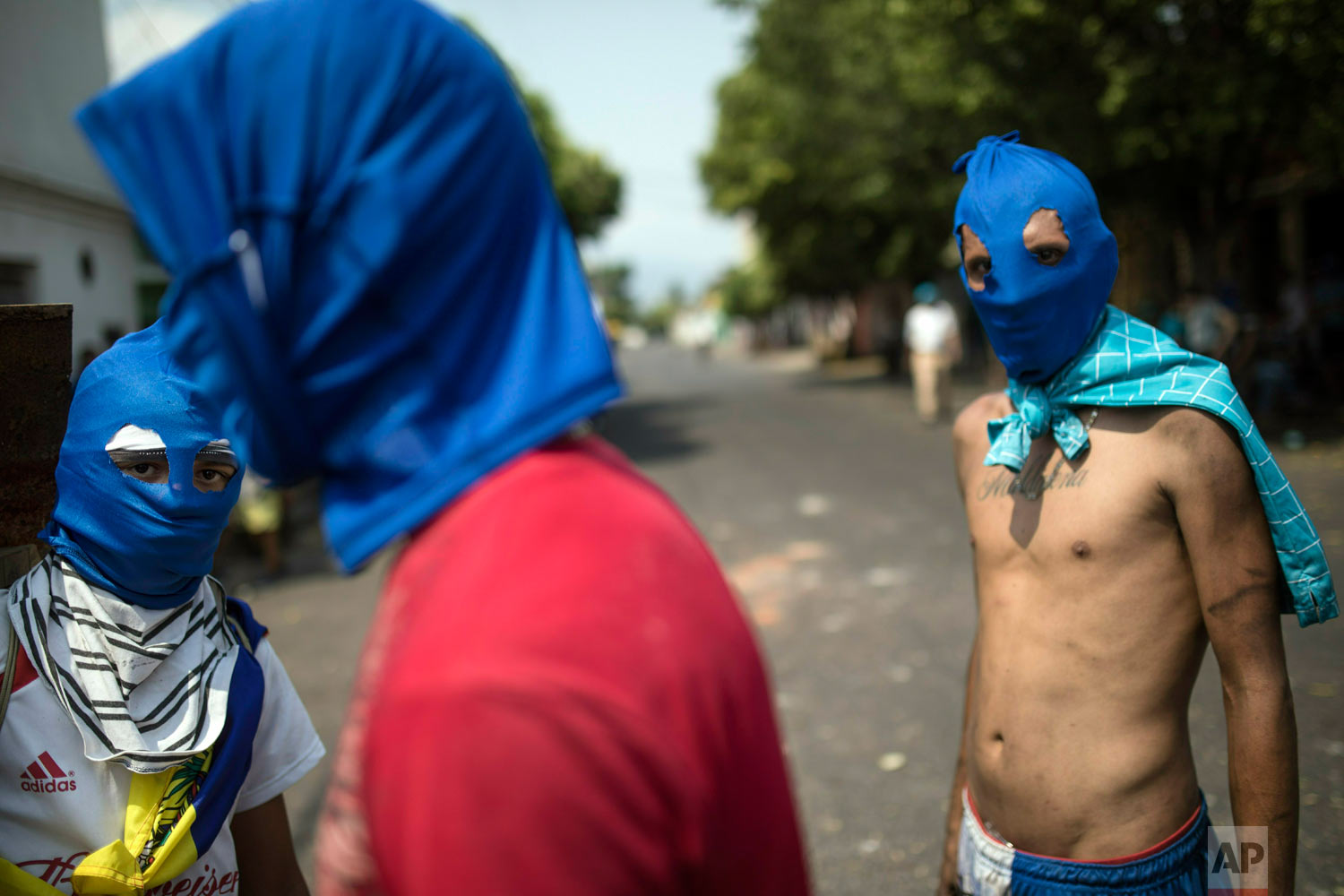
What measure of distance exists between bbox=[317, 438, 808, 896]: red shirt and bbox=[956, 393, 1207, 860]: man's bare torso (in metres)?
1.20

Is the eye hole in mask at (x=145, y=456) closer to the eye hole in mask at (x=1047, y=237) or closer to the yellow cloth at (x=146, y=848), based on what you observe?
the yellow cloth at (x=146, y=848)

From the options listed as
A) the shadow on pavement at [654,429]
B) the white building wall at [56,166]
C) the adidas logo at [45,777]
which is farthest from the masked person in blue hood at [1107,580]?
the shadow on pavement at [654,429]

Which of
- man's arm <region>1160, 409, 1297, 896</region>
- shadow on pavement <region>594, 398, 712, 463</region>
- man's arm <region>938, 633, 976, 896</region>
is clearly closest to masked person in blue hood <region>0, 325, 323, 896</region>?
man's arm <region>938, 633, 976, 896</region>

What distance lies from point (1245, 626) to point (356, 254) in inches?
65.1

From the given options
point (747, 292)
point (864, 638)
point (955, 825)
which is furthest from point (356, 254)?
point (747, 292)

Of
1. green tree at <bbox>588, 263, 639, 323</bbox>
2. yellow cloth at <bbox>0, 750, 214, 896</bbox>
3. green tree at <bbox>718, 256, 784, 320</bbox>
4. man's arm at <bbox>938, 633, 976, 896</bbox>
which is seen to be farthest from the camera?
green tree at <bbox>588, 263, 639, 323</bbox>

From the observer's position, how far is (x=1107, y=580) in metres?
1.82

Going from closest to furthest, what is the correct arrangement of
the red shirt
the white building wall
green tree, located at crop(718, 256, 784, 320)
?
the red shirt < the white building wall < green tree, located at crop(718, 256, 784, 320)

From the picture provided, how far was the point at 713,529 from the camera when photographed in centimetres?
888

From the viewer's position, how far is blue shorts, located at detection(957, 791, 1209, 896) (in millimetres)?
1758

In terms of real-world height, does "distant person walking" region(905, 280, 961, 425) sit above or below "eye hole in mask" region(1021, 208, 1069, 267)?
below

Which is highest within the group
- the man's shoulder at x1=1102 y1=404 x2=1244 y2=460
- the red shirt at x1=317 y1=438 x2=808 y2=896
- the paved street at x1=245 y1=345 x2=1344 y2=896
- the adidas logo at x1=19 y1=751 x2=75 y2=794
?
the red shirt at x1=317 y1=438 x2=808 y2=896

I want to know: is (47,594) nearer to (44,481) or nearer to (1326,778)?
(44,481)

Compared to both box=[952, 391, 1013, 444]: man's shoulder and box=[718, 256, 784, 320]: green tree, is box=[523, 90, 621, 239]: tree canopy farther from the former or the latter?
box=[952, 391, 1013, 444]: man's shoulder
